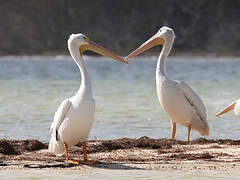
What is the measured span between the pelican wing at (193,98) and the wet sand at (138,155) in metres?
0.59

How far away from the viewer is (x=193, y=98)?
316 inches

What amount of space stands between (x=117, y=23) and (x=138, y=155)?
96297 mm

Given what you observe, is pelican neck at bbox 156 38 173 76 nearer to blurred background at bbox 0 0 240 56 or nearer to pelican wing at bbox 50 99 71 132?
pelican wing at bbox 50 99 71 132

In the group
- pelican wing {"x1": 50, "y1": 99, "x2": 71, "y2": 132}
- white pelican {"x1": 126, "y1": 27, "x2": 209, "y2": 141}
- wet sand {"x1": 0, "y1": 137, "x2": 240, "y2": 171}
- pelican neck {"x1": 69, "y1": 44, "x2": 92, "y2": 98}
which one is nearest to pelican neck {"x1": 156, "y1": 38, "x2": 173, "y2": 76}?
white pelican {"x1": 126, "y1": 27, "x2": 209, "y2": 141}

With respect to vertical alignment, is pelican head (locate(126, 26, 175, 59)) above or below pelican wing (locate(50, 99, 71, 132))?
above

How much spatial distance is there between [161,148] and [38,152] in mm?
1272

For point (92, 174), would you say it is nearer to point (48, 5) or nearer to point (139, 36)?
point (139, 36)

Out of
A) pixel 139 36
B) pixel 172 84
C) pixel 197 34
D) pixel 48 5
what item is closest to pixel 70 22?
pixel 48 5

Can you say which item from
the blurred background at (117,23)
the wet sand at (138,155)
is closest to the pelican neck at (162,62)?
the wet sand at (138,155)

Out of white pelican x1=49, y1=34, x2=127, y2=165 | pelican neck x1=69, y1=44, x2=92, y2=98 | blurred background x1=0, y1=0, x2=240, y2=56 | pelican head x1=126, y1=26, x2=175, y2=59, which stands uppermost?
blurred background x1=0, y1=0, x2=240, y2=56

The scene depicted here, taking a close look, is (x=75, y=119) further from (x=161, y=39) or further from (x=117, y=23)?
(x=117, y=23)

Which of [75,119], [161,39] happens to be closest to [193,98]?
[161,39]

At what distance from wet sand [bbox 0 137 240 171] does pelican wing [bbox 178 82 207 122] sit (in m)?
0.59

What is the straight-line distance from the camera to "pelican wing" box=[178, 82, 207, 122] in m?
7.94
